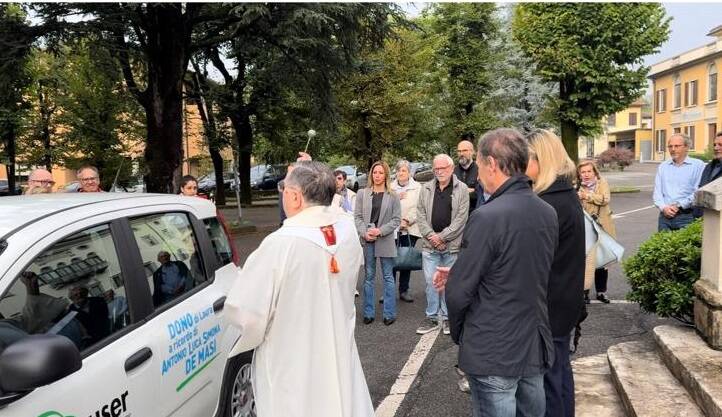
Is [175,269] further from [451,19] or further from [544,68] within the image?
[451,19]

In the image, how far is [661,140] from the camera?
61.0 meters

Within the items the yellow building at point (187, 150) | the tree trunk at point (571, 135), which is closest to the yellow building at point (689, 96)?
the tree trunk at point (571, 135)

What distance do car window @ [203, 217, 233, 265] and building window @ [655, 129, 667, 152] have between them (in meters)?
64.0

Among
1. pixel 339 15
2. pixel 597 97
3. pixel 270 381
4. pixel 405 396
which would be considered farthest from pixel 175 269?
pixel 597 97

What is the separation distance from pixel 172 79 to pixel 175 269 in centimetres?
1228

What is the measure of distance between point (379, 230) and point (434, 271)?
81 cm

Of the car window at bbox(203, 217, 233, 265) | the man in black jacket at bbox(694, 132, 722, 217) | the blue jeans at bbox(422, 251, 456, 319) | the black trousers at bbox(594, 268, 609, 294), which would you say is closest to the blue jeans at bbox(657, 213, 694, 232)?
the man in black jacket at bbox(694, 132, 722, 217)

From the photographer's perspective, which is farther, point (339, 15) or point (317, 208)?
point (339, 15)

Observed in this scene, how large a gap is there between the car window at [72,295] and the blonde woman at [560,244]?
2197 millimetres

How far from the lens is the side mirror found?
1.92 meters

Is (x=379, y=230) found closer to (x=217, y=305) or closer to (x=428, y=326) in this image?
(x=428, y=326)

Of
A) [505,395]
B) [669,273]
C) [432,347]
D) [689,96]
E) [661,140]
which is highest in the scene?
[689,96]

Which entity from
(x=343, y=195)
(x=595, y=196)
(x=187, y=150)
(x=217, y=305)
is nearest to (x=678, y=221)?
(x=595, y=196)

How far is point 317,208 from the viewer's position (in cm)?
271
